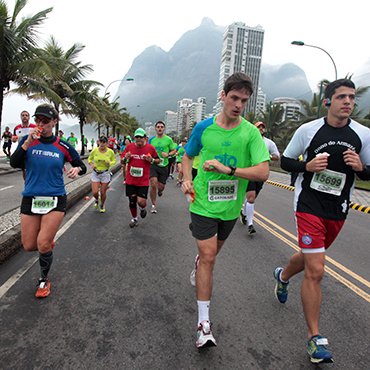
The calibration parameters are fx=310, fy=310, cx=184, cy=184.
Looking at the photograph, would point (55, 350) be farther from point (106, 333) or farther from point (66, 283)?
point (66, 283)

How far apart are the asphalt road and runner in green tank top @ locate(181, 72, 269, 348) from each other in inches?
17.2

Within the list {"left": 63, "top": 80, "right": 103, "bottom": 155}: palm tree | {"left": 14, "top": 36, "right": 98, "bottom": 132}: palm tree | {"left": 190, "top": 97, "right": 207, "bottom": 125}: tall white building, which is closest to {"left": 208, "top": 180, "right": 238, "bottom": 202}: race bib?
{"left": 14, "top": 36, "right": 98, "bottom": 132}: palm tree

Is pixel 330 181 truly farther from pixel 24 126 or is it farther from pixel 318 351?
pixel 24 126

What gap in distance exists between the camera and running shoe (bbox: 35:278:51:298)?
325 centimetres

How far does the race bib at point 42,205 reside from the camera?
330 centimetres

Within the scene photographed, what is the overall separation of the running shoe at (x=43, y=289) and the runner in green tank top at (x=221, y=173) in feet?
5.57

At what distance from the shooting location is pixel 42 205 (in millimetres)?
3330

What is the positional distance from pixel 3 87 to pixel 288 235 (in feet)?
47.0

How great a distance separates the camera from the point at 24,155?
3.32 m

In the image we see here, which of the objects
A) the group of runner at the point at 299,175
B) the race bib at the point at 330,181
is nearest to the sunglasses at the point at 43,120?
the group of runner at the point at 299,175

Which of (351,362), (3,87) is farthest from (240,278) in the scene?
(3,87)

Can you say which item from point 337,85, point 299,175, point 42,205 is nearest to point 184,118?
point 42,205

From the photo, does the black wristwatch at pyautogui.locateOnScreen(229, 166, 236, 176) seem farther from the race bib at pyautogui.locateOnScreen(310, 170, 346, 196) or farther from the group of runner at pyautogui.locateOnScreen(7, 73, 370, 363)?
the race bib at pyautogui.locateOnScreen(310, 170, 346, 196)

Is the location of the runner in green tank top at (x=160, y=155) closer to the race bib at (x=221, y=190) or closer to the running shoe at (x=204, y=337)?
the race bib at (x=221, y=190)
